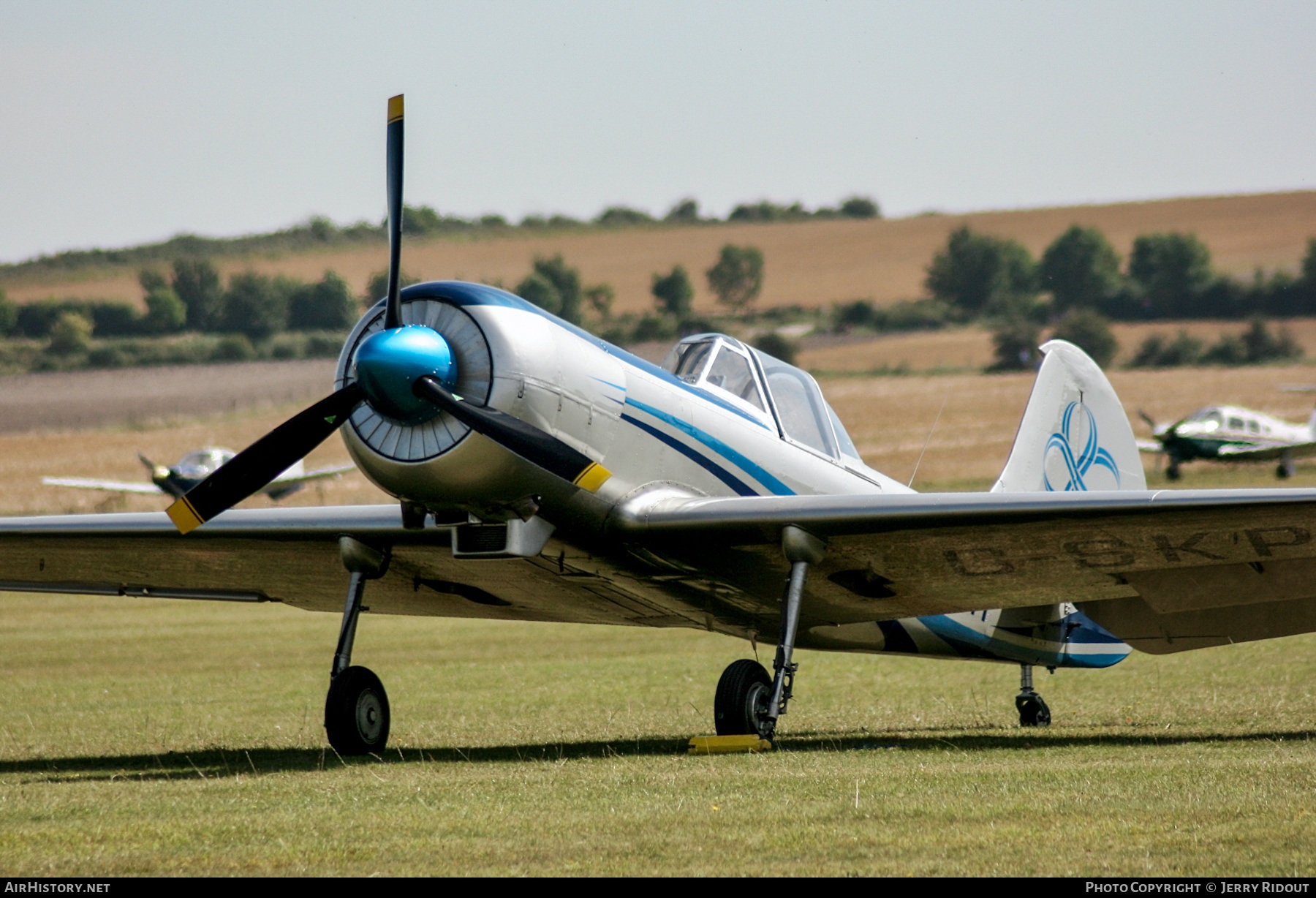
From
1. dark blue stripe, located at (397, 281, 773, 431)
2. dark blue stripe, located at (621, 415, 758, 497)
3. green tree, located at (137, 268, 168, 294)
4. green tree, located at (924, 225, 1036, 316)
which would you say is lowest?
dark blue stripe, located at (621, 415, 758, 497)

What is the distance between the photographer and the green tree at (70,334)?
42.6 m

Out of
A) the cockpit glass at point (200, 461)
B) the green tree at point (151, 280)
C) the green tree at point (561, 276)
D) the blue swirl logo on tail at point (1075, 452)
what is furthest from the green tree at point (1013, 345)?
the blue swirl logo on tail at point (1075, 452)

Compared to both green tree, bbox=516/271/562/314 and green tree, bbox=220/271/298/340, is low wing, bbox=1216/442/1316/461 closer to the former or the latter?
green tree, bbox=516/271/562/314

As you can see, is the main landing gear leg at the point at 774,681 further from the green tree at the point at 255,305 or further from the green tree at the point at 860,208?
the green tree at the point at 860,208

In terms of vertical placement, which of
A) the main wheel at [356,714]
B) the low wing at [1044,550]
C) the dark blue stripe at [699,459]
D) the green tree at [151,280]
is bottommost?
the main wheel at [356,714]

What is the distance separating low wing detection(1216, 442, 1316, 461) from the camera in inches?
2227

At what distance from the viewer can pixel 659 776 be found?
7754 mm

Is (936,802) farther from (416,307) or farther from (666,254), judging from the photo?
(666,254)

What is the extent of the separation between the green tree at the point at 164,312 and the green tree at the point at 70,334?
1.68m

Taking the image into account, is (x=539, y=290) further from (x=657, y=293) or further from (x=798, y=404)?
(x=798, y=404)

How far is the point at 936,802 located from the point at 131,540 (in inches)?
279

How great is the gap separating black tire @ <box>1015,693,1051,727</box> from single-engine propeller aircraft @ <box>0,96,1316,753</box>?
0.07 ft

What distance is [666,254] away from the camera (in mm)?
65250

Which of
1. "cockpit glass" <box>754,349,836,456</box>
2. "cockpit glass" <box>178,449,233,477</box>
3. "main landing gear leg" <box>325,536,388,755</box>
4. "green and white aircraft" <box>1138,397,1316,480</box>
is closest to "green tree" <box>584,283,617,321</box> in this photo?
"cockpit glass" <box>178,449,233,477</box>
